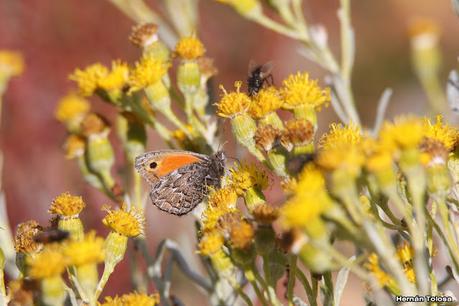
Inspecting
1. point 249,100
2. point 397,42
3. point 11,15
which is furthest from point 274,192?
point 397,42

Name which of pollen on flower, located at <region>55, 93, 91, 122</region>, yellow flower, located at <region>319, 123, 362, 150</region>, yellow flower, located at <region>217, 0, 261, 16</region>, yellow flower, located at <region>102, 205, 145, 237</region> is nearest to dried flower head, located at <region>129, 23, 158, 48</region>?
pollen on flower, located at <region>55, 93, 91, 122</region>

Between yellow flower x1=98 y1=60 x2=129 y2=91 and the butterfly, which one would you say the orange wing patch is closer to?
the butterfly

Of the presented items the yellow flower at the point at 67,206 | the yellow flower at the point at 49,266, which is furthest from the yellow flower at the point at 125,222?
the yellow flower at the point at 49,266

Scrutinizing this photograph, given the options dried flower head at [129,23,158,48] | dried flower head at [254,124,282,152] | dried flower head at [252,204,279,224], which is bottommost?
dried flower head at [252,204,279,224]

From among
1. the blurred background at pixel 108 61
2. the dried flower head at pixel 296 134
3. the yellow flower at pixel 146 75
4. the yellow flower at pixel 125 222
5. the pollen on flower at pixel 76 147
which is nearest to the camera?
the dried flower head at pixel 296 134

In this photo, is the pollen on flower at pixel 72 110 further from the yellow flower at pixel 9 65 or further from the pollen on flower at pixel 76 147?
the yellow flower at pixel 9 65

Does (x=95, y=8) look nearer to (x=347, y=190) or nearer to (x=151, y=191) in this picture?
(x=151, y=191)
